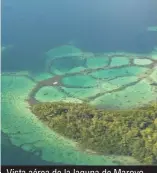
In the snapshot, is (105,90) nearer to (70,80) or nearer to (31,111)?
(70,80)

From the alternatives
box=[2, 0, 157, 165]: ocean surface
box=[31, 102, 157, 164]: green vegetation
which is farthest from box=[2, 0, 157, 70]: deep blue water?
box=[31, 102, 157, 164]: green vegetation

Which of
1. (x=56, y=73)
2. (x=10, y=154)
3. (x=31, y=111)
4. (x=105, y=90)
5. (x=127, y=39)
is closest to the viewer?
(x=10, y=154)

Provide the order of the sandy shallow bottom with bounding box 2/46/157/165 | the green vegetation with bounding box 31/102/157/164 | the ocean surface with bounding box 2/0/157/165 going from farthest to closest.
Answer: the ocean surface with bounding box 2/0/157/165, the sandy shallow bottom with bounding box 2/46/157/165, the green vegetation with bounding box 31/102/157/164

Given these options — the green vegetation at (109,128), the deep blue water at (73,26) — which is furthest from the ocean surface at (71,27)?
the green vegetation at (109,128)

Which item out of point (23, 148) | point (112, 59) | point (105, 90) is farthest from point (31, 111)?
point (112, 59)

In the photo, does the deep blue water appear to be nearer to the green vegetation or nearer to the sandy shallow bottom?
the sandy shallow bottom

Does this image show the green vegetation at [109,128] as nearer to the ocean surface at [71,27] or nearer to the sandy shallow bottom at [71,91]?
the sandy shallow bottom at [71,91]
